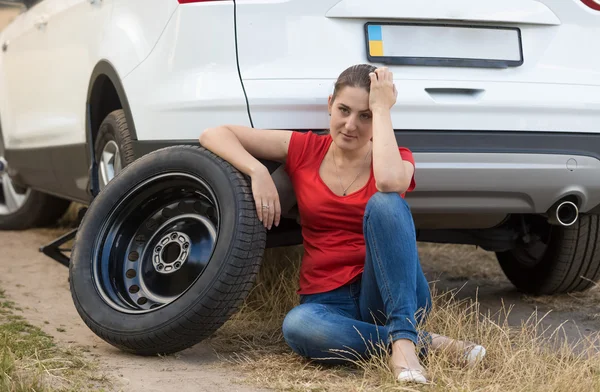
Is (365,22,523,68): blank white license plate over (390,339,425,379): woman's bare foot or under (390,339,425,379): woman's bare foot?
over

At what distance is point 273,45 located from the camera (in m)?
3.53

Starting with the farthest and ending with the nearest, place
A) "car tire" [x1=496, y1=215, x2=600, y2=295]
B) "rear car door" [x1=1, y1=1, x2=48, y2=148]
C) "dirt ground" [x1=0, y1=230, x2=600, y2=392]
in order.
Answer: "rear car door" [x1=1, y1=1, x2=48, y2=148]
"car tire" [x1=496, y1=215, x2=600, y2=295]
"dirt ground" [x1=0, y1=230, x2=600, y2=392]

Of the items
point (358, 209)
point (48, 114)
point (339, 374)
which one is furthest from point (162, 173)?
point (48, 114)

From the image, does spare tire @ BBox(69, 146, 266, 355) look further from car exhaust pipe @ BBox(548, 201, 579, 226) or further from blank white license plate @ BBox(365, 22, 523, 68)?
car exhaust pipe @ BBox(548, 201, 579, 226)

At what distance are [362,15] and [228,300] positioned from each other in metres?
1.21

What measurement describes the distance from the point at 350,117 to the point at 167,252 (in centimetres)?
90

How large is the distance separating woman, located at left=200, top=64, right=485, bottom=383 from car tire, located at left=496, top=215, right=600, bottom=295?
139 cm

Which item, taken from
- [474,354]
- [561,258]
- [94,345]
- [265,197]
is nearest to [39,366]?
[94,345]

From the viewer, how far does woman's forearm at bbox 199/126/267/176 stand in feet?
11.2

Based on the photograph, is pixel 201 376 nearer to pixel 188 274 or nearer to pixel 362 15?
pixel 188 274

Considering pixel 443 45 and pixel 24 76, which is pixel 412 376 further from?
pixel 24 76

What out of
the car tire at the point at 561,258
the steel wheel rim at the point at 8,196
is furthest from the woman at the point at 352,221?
the steel wheel rim at the point at 8,196

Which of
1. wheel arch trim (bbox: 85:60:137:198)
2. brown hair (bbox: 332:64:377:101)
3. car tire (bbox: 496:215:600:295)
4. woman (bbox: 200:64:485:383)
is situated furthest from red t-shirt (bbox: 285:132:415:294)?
car tire (bbox: 496:215:600:295)

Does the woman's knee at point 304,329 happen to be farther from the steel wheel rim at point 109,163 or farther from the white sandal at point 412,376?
the steel wheel rim at point 109,163
